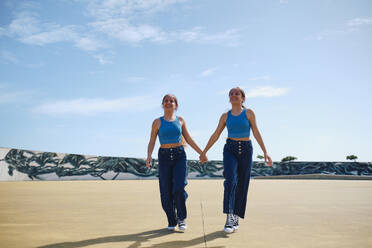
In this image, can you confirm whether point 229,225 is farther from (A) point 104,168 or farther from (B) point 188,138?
(A) point 104,168

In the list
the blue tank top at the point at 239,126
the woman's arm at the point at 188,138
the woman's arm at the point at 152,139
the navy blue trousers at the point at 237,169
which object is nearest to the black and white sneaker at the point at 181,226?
the navy blue trousers at the point at 237,169

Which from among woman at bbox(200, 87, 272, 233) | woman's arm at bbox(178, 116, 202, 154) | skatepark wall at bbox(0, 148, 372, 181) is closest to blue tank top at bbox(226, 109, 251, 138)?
woman at bbox(200, 87, 272, 233)

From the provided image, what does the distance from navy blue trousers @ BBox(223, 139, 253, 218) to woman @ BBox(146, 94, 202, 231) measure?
0.58 meters

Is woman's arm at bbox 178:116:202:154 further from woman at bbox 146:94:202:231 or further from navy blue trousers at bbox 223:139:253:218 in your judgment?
navy blue trousers at bbox 223:139:253:218

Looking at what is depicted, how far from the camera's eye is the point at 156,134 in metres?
4.95

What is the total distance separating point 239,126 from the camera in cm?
470

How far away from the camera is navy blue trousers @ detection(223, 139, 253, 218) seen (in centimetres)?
457

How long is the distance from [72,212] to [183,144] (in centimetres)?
297

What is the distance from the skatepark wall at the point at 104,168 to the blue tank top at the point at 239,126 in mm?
23081

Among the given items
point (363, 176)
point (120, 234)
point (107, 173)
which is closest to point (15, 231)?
point (120, 234)

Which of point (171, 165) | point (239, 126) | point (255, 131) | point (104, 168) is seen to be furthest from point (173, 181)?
point (104, 168)

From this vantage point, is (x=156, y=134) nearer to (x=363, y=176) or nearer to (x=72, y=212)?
(x=72, y=212)

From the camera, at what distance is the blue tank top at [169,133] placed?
15.6 feet

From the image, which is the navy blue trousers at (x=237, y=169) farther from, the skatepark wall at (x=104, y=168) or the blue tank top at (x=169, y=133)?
the skatepark wall at (x=104, y=168)
